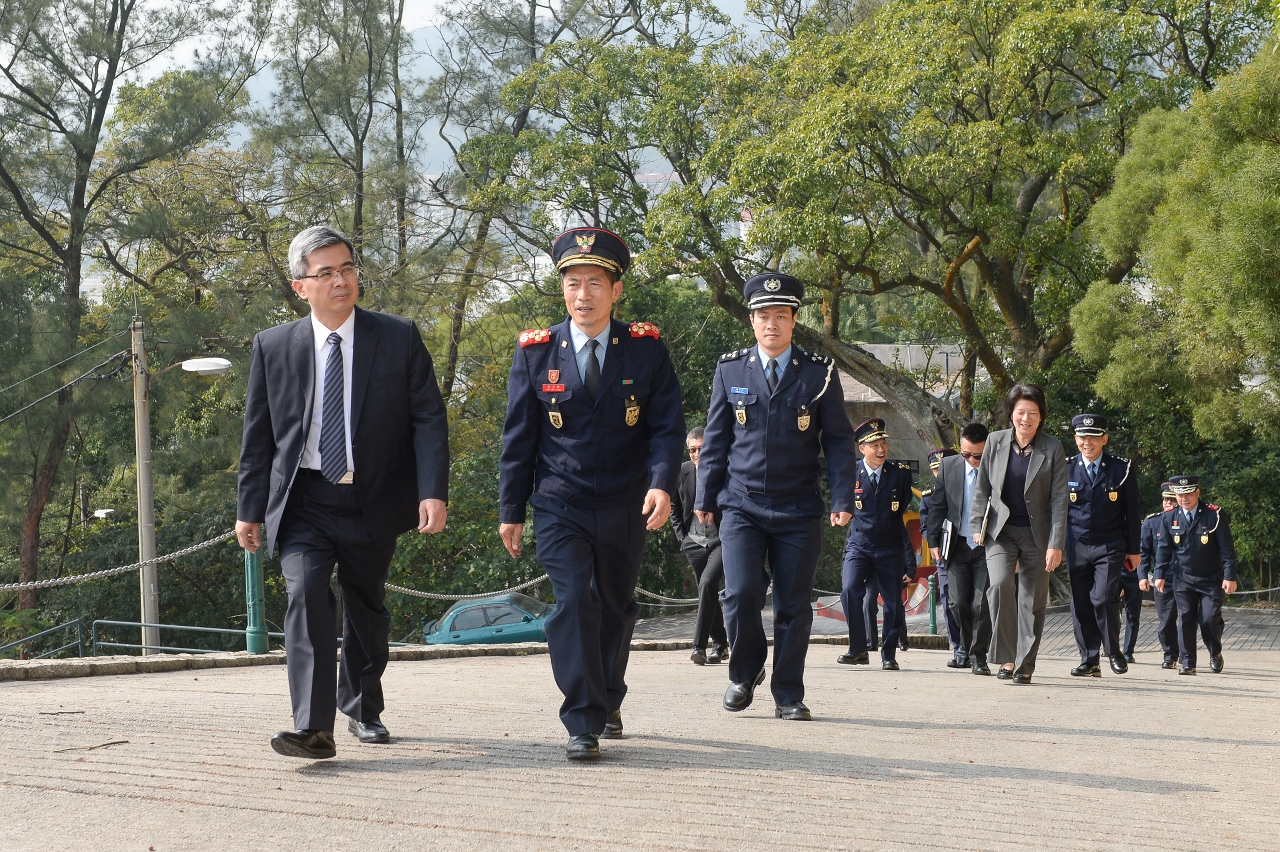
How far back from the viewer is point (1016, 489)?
370 inches

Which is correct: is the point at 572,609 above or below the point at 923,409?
below

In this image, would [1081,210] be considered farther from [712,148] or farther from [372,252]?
[372,252]

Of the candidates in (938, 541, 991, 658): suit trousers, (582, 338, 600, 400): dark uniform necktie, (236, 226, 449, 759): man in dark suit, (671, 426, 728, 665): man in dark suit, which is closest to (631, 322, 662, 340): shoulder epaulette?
(582, 338, 600, 400): dark uniform necktie

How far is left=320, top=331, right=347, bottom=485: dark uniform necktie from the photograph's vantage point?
505 cm

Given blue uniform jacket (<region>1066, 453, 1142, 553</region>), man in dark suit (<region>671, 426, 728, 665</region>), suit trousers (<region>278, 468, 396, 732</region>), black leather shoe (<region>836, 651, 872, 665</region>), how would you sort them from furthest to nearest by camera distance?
black leather shoe (<region>836, 651, 872, 665</region>) → blue uniform jacket (<region>1066, 453, 1142, 553</region>) → man in dark suit (<region>671, 426, 728, 665</region>) → suit trousers (<region>278, 468, 396, 732</region>)

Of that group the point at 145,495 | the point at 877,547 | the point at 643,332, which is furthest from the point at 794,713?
the point at 145,495

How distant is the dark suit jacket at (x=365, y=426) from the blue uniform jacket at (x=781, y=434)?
1.95m

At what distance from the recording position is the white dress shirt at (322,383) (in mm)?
5102

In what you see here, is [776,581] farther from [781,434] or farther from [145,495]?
[145,495]

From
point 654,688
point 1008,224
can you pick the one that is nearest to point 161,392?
point 1008,224

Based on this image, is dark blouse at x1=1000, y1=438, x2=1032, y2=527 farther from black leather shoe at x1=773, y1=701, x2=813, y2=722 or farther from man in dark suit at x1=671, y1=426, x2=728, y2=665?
black leather shoe at x1=773, y1=701, x2=813, y2=722

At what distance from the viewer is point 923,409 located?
Answer: 23938mm

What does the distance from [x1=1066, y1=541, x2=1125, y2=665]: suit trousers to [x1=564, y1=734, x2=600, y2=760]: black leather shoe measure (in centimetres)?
698

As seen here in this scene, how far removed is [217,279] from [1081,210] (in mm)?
18389
